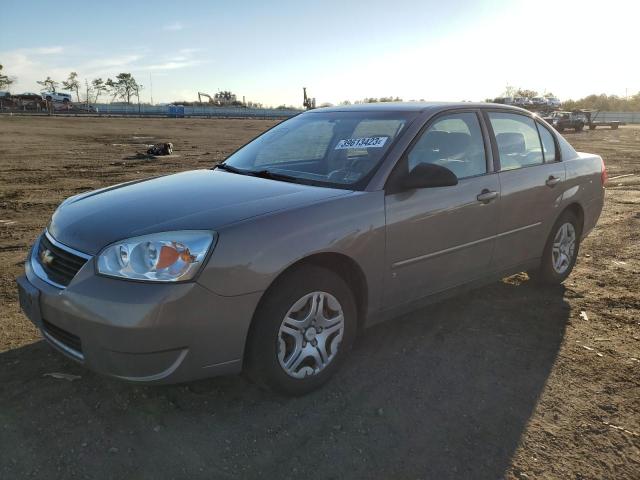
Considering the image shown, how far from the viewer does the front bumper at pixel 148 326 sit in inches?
98.0

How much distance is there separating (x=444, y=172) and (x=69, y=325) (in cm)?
224

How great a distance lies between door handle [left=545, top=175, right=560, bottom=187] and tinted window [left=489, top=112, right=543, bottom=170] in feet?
0.56

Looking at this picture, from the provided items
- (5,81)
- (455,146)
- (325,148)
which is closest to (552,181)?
(455,146)

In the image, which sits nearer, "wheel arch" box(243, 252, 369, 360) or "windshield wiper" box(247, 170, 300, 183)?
"wheel arch" box(243, 252, 369, 360)

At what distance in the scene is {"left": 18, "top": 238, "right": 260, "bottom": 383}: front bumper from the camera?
2.49 m

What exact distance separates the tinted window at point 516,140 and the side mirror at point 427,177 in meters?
1.06

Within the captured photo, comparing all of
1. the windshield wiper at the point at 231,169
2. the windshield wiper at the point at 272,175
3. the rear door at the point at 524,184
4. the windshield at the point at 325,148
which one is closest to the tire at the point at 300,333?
the windshield at the point at 325,148

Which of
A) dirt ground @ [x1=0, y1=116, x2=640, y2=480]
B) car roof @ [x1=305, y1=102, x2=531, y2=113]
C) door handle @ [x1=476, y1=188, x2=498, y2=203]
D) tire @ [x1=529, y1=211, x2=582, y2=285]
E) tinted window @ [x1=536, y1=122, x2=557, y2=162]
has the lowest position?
dirt ground @ [x1=0, y1=116, x2=640, y2=480]

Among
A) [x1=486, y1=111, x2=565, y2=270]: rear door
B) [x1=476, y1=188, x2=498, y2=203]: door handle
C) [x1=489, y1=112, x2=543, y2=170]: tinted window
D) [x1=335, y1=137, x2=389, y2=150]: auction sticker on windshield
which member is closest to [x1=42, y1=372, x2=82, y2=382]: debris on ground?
[x1=335, y1=137, x2=389, y2=150]: auction sticker on windshield

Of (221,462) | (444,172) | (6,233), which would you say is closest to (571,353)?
(444,172)

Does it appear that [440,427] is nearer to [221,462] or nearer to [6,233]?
[221,462]

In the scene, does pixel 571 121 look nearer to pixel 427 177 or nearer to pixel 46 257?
pixel 427 177

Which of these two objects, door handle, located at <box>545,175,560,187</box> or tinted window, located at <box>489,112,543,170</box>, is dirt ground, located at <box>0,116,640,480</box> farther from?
tinted window, located at <box>489,112,543,170</box>

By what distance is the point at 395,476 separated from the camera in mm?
2482
